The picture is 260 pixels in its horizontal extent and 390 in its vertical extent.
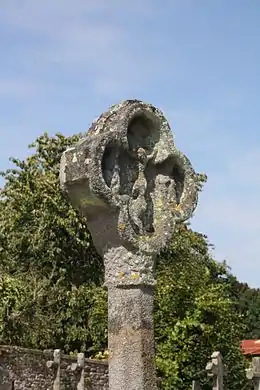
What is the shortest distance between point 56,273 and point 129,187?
22.4 meters

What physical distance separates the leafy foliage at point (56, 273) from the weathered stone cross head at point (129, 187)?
599 inches

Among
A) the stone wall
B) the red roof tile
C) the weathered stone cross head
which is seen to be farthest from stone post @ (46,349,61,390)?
the red roof tile

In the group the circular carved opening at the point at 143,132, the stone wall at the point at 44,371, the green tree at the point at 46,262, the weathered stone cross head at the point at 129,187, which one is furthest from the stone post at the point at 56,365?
the circular carved opening at the point at 143,132

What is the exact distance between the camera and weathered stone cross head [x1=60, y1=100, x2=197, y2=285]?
6047 millimetres

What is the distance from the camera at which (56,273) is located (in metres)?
28.5

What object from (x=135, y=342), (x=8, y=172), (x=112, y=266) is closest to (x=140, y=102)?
(x=112, y=266)

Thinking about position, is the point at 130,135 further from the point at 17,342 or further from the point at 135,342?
the point at 17,342

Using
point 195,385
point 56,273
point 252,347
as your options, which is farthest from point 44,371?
point 252,347

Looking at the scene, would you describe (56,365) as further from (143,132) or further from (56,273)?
(143,132)

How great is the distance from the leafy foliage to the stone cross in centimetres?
1540

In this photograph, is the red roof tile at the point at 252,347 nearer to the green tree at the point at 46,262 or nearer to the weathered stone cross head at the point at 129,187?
the green tree at the point at 46,262

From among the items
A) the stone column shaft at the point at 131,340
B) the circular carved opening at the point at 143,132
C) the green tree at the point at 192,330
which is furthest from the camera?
the green tree at the point at 192,330

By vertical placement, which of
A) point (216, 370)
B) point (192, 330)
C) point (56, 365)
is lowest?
point (216, 370)

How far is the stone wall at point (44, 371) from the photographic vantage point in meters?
17.5
